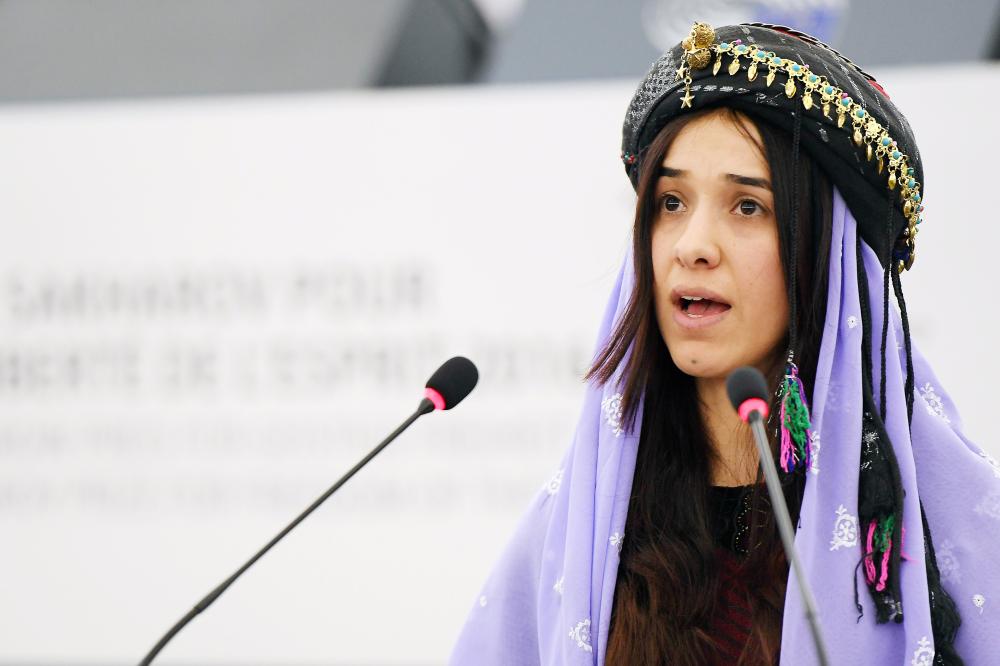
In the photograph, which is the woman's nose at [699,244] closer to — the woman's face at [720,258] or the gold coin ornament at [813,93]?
the woman's face at [720,258]

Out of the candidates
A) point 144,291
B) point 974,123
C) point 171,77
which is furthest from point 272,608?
point 974,123

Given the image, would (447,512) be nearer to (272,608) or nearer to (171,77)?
(272,608)

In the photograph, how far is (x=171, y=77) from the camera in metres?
3.84

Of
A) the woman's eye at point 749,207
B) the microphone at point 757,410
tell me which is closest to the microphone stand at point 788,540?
the microphone at point 757,410

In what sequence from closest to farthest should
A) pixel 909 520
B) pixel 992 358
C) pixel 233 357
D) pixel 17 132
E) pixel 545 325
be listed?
pixel 909 520 < pixel 992 358 < pixel 545 325 < pixel 233 357 < pixel 17 132

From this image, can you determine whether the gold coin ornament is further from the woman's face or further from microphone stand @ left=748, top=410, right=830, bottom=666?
microphone stand @ left=748, top=410, right=830, bottom=666

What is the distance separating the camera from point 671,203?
1.37 metres

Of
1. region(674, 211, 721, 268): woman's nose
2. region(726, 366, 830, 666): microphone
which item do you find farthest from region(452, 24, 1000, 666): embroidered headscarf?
region(726, 366, 830, 666): microphone

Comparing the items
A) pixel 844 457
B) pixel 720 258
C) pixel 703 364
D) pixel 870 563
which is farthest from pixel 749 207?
pixel 870 563

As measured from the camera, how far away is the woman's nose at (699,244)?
128 centimetres

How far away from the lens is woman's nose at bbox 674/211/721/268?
128 cm

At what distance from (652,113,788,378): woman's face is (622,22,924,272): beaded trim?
0.06m

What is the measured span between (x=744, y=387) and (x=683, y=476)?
1.24 ft

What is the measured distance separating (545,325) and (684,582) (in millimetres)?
2113
